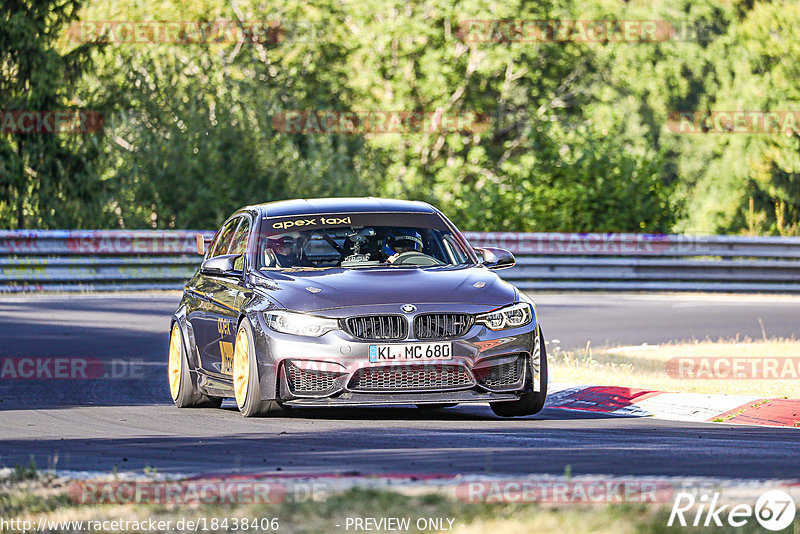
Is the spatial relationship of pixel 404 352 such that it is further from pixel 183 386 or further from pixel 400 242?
pixel 183 386

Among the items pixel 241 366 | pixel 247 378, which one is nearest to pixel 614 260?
pixel 241 366

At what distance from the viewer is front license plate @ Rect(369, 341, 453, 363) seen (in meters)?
9.90

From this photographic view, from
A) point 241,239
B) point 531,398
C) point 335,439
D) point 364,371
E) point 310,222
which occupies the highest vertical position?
point 310,222

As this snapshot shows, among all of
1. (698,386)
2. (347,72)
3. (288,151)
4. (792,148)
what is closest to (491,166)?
(347,72)

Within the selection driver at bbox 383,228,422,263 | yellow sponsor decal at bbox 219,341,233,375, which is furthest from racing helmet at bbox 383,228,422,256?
yellow sponsor decal at bbox 219,341,233,375

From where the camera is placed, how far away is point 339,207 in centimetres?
1155

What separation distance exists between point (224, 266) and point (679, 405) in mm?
3622

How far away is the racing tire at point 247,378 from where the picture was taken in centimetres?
→ 1019

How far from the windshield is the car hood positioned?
0.28m

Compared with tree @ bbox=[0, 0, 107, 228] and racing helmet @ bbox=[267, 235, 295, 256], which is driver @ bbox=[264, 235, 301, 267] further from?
tree @ bbox=[0, 0, 107, 228]

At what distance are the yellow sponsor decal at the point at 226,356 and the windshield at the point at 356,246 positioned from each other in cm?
63

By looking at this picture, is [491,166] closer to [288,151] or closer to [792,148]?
[792,148]

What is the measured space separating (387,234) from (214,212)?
74.9 ft

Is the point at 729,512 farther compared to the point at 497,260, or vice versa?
the point at 497,260
